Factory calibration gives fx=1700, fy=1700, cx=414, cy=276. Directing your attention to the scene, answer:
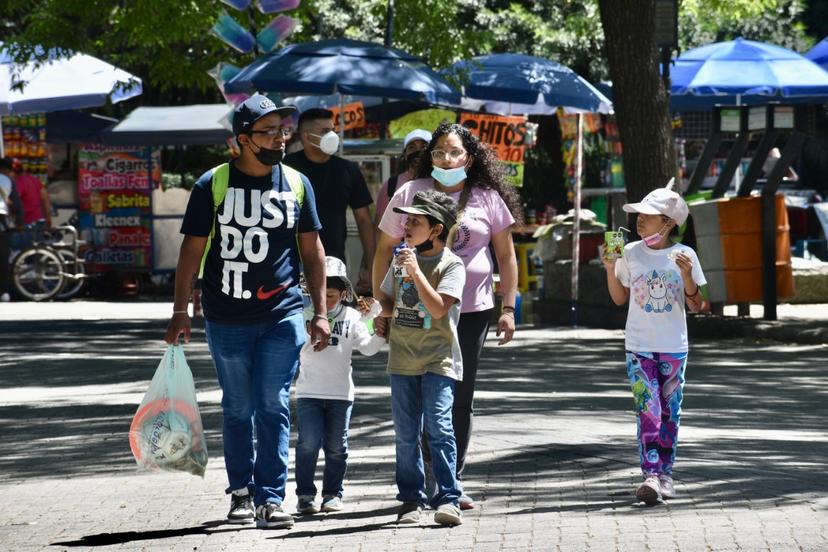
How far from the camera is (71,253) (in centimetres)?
2339

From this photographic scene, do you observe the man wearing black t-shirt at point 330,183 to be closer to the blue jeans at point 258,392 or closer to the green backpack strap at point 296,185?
the green backpack strap at point 296,185

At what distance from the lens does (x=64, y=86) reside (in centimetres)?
2430

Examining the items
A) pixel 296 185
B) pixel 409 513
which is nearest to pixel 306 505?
pixel 409 513

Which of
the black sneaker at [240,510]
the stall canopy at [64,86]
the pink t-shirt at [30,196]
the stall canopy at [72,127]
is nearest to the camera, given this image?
the black sneaker at [240,510]

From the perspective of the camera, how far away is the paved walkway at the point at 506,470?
6.82 metres

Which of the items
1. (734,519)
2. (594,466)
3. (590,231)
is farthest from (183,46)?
(734,519)

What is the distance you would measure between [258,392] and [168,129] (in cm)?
1777

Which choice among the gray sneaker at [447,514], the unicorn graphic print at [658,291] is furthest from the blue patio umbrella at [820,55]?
the gray sneaker at [447,514]

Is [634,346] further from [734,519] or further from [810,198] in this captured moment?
Answer: [810,198]

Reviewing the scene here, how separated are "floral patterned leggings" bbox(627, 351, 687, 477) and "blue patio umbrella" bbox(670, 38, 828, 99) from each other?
49.5 feet

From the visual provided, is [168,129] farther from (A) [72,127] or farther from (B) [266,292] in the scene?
(B) [266,292]

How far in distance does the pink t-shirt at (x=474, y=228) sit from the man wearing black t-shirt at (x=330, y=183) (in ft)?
4.11

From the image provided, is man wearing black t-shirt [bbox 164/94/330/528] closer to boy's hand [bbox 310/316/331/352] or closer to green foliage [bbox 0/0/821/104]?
boy's hand [bbox 310/316/331/352]

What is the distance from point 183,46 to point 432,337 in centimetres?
1686
